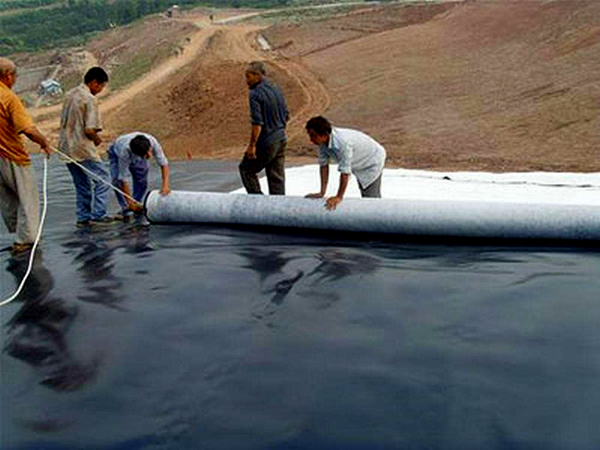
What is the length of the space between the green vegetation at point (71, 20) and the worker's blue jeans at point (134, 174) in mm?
43628

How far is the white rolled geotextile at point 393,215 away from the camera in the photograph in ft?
15.9

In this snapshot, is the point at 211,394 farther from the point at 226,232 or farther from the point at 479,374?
the point at 226,232

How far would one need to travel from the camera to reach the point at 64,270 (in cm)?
488

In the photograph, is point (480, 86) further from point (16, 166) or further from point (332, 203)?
point (16, 166)

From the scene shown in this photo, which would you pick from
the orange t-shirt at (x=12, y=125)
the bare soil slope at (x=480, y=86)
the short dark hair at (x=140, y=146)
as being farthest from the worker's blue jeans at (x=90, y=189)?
the bare soil slope at (x=480, y=86)

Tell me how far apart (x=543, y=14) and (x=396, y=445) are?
24.1 metres

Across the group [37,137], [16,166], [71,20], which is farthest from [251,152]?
[71,20]

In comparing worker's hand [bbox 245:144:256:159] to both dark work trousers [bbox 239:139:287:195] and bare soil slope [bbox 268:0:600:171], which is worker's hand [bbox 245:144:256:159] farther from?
bare soil slope [bbox 268:0:600:171]

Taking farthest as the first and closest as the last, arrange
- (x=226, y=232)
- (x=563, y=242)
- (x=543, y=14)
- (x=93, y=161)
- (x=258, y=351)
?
(x=543, y=14), (x=93, y=161), (x=226, y=232), (x=563, y=242), (x=258, y=351)

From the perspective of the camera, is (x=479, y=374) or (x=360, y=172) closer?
(x=479, y=374)

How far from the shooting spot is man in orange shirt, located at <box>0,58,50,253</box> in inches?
204

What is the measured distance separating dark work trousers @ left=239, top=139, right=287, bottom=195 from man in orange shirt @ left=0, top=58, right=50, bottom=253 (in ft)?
6.26

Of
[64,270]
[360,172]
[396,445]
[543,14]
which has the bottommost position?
[396,445]

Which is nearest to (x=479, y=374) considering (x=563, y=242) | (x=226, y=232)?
(x=563, y=242)
